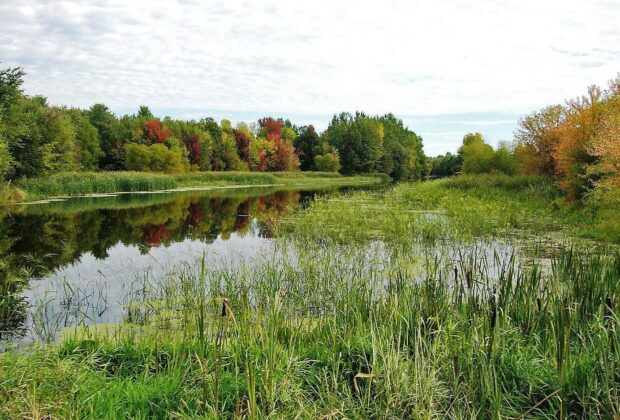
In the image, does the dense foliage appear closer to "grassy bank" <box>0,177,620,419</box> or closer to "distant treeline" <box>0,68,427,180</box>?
"distant treeline" <box>0,68,427,180</box>

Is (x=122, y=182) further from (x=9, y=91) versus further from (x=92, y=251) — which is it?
(x=92, y=251)

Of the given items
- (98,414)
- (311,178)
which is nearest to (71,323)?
(98,414)

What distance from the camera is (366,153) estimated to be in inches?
3194

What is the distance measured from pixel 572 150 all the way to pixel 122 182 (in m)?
30.3

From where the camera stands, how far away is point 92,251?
42.7 ft

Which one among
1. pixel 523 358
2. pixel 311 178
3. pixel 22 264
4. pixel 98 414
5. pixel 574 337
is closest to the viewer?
pixel 98 414

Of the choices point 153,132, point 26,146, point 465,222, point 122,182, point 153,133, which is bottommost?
point 465,222

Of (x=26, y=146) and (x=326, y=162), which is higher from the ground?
(x=26, y=146)

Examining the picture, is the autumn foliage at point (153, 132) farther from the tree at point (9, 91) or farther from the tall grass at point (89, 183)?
the tree at point (9, 91)

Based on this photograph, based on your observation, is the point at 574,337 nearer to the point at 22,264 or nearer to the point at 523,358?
the point at 523,358

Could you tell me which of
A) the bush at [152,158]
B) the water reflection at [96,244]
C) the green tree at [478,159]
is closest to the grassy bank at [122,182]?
the bush at [152,158]

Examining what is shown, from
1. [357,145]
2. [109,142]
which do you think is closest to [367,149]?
[357,145]

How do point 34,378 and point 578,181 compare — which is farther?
point 578,181

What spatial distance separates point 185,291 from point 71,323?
62.7 inches
